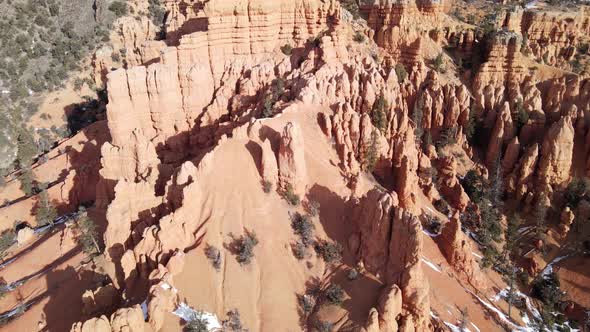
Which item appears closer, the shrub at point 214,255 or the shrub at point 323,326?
the shrub at point 323,326

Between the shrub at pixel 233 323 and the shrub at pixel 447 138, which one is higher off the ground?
the shrub at pixel 447 138

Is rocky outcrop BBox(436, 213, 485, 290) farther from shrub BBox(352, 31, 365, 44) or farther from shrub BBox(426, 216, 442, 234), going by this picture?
shrub BBox(352, 31, 365, 44)

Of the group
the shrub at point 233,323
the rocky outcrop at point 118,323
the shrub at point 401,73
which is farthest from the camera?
the shrub at point 401,73

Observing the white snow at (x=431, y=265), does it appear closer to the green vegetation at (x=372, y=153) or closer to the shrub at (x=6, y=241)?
the green vegetation at (x=372, y=153)

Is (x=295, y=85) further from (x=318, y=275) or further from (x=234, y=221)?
(x=318, y=275)

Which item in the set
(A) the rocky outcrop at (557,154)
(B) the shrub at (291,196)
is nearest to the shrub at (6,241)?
(B) the shrub at (291,196)

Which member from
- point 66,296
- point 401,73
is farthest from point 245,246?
point 401,73

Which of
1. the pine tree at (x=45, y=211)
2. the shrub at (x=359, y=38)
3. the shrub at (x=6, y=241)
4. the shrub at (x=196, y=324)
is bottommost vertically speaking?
the shrub at (x=6, y=241)

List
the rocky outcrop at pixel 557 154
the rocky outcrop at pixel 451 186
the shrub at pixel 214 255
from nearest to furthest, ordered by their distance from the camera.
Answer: the shrub at pixel 214 255, the rocky outcrop at pixel 451 186, the rocky outcrop at pixel 557 154
